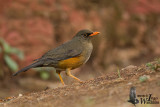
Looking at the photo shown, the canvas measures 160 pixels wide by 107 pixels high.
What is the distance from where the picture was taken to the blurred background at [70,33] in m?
10.2

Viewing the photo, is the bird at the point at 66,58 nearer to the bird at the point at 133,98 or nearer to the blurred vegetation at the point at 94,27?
the bird at the point at 133,98

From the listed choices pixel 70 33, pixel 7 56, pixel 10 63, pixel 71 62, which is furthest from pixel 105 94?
pixel 70 33

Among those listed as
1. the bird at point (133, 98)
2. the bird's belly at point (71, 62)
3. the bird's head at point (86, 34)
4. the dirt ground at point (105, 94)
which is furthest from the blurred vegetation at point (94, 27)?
the bird at point (133, 98)

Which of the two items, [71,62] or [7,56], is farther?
[7,56]

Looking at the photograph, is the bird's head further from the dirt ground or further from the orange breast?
the dirt ground

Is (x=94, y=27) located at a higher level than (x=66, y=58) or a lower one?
higher

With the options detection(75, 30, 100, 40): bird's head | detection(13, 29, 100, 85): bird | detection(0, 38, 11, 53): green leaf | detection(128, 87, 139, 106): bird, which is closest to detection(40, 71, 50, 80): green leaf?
detection(0, 38, 11, 53): green leaf

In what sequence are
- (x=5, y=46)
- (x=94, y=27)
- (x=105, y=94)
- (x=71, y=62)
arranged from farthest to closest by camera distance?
(x=94, y=27)
(x=5, y=46)
(x=71, y=62)
(x=105, y=94)

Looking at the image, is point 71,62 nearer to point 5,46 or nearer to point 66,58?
point 66,58

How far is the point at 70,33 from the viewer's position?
37.1ft

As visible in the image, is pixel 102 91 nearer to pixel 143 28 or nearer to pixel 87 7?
pixel 87 7

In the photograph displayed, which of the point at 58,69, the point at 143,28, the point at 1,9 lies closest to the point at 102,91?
the point at 58,69

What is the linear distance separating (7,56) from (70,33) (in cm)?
262

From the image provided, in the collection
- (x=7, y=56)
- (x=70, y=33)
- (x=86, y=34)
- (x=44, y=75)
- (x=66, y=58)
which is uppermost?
(x=70, y=33)
